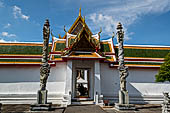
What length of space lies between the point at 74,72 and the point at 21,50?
469 cm

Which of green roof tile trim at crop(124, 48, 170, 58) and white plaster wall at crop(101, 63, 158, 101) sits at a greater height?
green roof tile trim at crop(124, 48, 170, 58)

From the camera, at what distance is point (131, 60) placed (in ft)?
34.7

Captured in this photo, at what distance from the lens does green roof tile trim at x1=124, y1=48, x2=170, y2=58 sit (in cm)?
1098

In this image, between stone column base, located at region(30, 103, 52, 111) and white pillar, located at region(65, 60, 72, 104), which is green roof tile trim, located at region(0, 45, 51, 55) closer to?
white pillar, located at region(65, 60, 72, 104)

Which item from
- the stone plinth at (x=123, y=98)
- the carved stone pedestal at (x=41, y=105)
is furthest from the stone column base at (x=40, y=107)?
the stone plinth at (x=123, y=98)

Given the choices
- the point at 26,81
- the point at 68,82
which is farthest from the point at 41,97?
the point at 26,81

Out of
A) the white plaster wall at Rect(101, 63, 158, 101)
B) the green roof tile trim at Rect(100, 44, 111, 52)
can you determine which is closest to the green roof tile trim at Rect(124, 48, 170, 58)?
the white plaster wall at Rect(101, 63, 158, 101)

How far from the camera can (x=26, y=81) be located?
31.5 ft

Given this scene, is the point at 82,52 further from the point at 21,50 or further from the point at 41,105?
the point at 21,50

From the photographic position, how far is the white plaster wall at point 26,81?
9406mm

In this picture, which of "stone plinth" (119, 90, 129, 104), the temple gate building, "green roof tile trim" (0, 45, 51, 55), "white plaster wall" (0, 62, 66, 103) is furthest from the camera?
"green roof tile trim" (0, 45, 51, 55)

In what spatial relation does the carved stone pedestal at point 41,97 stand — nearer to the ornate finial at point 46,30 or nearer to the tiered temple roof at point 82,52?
the tiered temple roof at point 82,52

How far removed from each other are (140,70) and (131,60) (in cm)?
99

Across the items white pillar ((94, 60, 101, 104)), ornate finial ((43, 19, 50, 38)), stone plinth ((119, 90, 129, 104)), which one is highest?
ornate finial ((43, 19, 50, 38))
